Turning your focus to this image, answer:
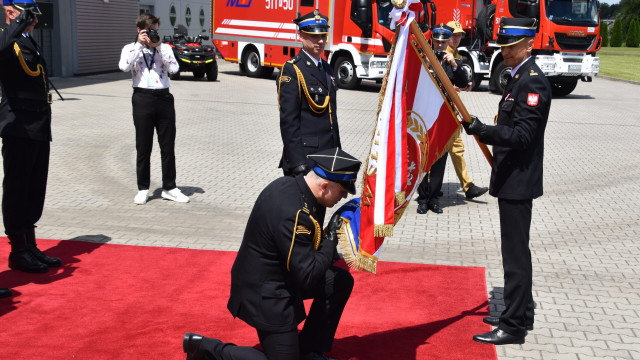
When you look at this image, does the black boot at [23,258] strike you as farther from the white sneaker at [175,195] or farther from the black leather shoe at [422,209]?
the black leather shoe at [422,209]

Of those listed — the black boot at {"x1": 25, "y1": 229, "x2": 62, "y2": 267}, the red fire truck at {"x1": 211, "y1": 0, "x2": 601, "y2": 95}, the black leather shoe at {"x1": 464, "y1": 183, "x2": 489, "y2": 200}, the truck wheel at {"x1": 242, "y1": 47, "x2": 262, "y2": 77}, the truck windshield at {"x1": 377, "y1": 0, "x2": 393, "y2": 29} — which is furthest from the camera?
the truck wheel at {"x1": 242, "y1": 47, "x2": 262, "y2": 77}

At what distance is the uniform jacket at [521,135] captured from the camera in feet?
16.6

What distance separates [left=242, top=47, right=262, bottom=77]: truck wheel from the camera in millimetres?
27578

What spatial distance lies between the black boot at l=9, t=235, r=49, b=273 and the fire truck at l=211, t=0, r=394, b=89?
15.1m

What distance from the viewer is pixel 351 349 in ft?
17.0

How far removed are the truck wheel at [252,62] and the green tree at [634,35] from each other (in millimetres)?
51883

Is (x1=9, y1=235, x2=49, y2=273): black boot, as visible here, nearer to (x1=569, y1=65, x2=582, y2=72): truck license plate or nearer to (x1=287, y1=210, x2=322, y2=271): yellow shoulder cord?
(x1=287, y1=210, x2=322, y2=271): yellow shoulder cord

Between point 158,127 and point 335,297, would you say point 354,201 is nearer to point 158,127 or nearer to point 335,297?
point 335,297

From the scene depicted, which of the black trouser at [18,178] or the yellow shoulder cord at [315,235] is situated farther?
the black trouser at [18,178]

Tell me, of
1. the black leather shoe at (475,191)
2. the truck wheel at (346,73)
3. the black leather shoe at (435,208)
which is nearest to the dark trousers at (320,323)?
the black leather shoe at (435,208)

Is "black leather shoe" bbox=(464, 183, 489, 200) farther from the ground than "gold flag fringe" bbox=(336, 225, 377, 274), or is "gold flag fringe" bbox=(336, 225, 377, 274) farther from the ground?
"gold flag fringe" bbox=(336, 225, 377, 274)

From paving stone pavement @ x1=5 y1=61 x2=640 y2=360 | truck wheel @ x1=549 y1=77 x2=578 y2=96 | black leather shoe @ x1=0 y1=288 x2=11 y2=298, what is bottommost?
paving stone pavement @ x1=5 y1=61 x2=640 y2=360

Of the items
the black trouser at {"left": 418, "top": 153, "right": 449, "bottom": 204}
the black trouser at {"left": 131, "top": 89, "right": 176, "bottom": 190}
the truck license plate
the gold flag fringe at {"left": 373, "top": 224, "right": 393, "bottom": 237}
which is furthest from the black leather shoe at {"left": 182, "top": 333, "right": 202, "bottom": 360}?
the truck license plate

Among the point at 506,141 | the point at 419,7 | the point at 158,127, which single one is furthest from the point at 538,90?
the point at 158,127
